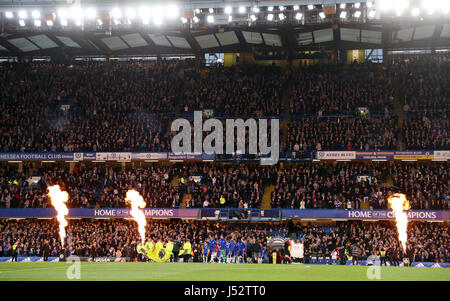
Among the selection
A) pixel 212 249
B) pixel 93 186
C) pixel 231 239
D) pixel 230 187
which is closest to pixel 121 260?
pixel 212 249

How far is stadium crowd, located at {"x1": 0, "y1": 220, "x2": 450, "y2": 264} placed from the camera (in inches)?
1167

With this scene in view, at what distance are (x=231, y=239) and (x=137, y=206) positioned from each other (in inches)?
343

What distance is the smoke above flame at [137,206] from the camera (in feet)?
118

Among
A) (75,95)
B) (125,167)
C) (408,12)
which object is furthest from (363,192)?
(75,95)

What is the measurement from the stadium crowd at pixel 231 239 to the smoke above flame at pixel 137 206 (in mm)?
602

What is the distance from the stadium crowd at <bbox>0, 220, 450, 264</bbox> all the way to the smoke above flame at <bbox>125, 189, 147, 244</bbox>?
0.60m

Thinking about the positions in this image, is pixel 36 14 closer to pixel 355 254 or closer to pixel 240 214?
pixel 240 214

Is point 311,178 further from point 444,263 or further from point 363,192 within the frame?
point 444,263

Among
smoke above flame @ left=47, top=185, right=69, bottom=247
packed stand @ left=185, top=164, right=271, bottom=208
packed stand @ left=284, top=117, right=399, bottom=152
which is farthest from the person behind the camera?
packed stand @ left=284, top=117, right=399, bottom=152

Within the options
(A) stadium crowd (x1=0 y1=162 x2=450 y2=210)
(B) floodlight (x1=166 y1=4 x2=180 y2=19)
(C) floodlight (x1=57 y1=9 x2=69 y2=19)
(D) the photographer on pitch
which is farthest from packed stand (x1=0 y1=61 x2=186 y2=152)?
(D) the photographer on pitch

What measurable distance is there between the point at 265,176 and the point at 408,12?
17.4 metres

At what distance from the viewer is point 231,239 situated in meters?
31.8

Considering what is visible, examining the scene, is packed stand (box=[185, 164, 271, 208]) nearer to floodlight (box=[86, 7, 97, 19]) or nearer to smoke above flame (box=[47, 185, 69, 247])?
smoke above flame (box=[47, 185, 69, 247])
